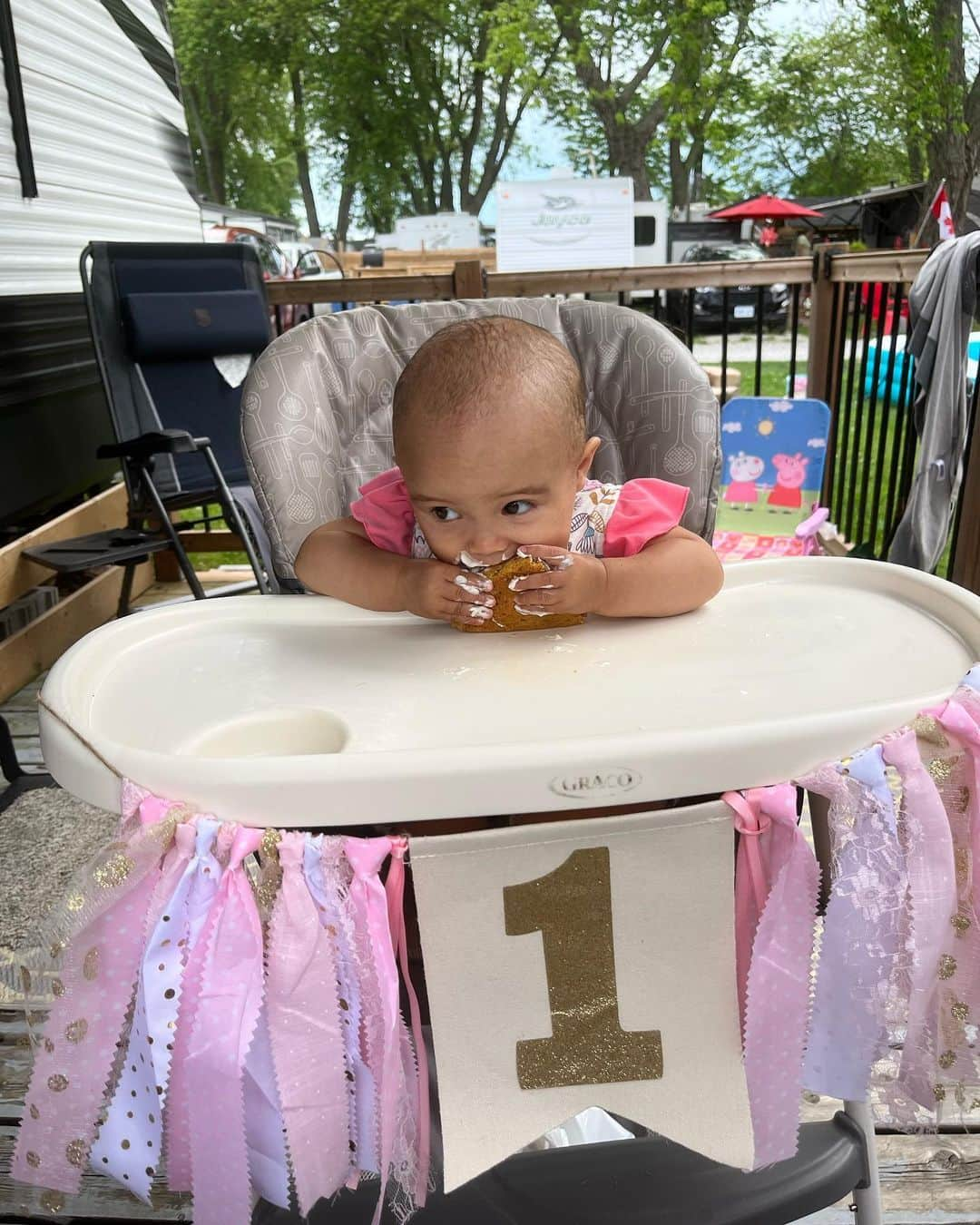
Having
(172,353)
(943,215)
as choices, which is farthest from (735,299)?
(172,353)

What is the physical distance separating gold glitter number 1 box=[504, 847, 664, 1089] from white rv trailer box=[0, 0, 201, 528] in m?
2.93

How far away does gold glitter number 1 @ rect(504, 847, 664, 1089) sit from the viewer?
67cm

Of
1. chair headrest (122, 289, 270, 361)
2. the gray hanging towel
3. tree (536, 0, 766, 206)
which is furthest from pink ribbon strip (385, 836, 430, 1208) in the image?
tree (536, 0, 766, 206)

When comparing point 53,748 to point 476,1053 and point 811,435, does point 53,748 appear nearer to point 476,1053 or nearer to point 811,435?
point 476,1053

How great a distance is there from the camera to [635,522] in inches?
38.8

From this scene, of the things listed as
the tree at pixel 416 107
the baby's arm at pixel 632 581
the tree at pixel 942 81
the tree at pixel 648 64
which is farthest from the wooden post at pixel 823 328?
the tree at pixel 416 107

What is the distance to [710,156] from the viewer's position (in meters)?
13.3

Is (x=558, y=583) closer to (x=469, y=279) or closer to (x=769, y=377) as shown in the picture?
(x=469, y=279)

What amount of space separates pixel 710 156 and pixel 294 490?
1406cm

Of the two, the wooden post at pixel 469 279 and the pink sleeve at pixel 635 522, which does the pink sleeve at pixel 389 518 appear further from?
the wooden post at pixel 469 279

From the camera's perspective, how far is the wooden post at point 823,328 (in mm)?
3633

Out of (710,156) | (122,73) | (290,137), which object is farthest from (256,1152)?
(290,137)

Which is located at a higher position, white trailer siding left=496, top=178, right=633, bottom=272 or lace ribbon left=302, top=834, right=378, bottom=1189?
white trailer siding left=496, top=178, right=633, bottom=272

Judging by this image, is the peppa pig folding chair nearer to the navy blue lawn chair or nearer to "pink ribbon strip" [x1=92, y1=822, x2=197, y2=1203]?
the navy blue lawn chair
